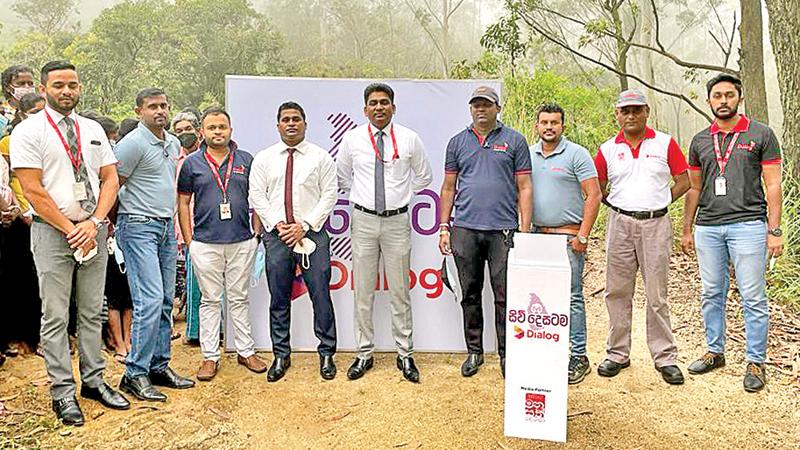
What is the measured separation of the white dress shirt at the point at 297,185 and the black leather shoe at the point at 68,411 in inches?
56.6

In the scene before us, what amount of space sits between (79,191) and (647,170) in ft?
10.5

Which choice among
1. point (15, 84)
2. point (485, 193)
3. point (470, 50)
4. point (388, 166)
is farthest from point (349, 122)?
point (470, 50)

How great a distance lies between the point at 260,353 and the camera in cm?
471

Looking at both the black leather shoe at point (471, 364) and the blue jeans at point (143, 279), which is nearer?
the blue jeans at point (143, 279)

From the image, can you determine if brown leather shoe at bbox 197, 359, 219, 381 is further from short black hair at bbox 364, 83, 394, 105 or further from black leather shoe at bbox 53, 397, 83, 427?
short black hair at bbox 364, 83, 394, 105

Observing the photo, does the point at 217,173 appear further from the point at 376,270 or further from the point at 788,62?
the point at 788,62

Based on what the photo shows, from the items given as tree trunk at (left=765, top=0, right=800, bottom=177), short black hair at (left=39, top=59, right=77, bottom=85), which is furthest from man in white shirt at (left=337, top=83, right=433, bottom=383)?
tree trunk at (left=765, top=0, right=800, bottom=177)

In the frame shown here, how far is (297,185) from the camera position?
13.3 feet

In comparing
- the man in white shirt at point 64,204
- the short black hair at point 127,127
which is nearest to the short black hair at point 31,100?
the short black hair at point 127,127

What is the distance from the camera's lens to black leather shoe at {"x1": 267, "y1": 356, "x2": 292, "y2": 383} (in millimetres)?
4145

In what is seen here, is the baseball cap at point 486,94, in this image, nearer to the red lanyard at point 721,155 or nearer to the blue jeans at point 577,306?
the blue jeans at point 577,306

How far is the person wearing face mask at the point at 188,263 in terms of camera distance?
4.79 meters

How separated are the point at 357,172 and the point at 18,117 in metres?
2.48

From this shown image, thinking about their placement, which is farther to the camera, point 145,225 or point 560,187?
point 560,187
